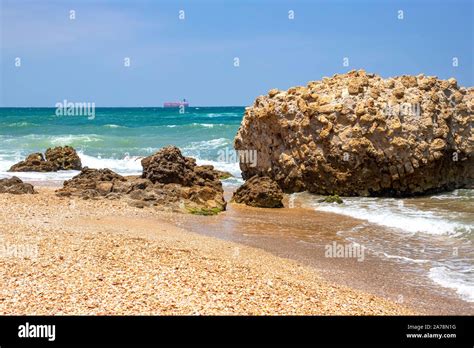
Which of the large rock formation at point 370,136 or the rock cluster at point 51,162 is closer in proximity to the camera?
the large rock formation at point 370,136

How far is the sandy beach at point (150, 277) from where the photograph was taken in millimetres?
5938

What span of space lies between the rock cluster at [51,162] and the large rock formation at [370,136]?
9.91 m

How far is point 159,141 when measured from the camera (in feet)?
147

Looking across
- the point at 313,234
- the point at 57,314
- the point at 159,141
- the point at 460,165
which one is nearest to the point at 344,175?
the point at 460,165

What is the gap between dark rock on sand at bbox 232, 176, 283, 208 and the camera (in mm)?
15305

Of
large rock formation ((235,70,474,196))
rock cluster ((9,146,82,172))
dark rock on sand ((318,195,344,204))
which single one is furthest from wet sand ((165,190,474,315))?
rock cluster ((9,146,82,172))

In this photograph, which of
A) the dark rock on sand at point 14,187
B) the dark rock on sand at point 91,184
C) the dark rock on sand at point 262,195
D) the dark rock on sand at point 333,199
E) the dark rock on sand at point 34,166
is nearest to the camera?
the dark rock on sand at point 14,187

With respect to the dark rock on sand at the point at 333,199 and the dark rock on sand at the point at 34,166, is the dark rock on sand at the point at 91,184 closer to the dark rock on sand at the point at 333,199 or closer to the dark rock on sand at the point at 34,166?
the dark rock on sand at the point at 333,199

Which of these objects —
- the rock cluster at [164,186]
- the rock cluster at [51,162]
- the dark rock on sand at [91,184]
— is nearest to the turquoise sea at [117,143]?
the rock cluster at [51,162]

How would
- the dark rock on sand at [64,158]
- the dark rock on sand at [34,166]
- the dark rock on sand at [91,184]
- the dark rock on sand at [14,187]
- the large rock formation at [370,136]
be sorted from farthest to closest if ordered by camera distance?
the dark rock on sand at [64,158] < the dark rock on sand at [34,166] < the large rock formation at [370,136] < the dark rock on sand at [91,184] < the dark rock on sand at [14,187]

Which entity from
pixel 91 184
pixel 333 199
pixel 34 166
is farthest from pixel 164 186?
pixel 34 166

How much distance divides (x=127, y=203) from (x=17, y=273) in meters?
7.41

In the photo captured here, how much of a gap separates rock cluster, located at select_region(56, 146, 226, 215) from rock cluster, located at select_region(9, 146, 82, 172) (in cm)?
792
